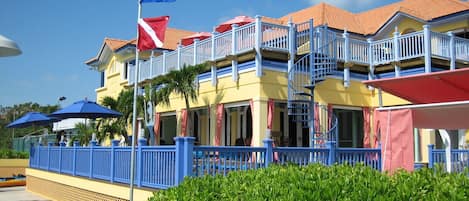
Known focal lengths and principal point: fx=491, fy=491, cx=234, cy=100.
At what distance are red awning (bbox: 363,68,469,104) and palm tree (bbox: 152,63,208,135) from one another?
956 cm

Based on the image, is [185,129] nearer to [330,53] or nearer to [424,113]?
[330,53]

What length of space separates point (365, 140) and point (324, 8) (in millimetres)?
6392

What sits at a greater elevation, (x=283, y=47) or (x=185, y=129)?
(x=283, y=47)

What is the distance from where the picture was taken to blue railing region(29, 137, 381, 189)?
29.0 ft

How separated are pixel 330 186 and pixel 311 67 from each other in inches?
470

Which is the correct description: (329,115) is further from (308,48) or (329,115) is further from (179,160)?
(179,160)

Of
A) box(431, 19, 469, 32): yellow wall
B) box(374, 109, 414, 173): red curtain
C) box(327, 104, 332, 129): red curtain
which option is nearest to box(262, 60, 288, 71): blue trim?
box(327, 104, 332, 129): red curtain

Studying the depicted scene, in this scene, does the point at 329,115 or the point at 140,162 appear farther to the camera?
the point at 329,115

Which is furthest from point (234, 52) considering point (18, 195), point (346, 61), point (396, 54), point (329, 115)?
point (18, 195)

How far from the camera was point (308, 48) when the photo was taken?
16.4 metres

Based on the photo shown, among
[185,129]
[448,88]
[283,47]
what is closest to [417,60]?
[283,47]

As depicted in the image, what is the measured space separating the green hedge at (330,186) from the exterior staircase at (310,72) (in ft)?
34.5

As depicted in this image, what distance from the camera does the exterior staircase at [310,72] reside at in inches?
623

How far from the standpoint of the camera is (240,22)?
18062mm
